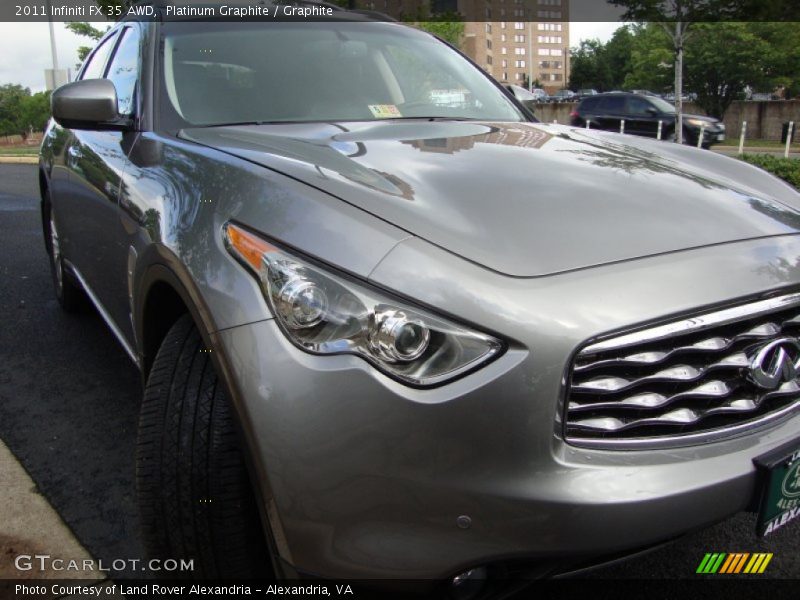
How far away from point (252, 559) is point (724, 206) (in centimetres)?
139

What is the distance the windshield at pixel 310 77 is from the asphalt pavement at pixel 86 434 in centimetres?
128

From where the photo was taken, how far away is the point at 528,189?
1.78m

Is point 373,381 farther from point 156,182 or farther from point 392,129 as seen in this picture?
point 392,129

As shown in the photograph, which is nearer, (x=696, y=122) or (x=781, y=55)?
(x=696, y=122)

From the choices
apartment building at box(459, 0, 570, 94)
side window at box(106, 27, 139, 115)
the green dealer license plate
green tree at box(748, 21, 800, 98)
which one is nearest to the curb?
side window at box(106, 27, 139, 115)

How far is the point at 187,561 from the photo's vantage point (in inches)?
64.8

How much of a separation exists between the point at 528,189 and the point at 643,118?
1821cm

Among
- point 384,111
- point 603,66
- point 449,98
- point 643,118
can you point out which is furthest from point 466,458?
point 603,66

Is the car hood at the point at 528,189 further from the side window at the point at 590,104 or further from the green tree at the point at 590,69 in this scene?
the green tree at the point at 590,69

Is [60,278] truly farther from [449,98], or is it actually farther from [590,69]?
[590,69]

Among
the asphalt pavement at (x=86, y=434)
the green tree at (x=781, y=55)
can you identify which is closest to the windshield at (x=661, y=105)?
the asphalt pavement at (x=86, y=434)

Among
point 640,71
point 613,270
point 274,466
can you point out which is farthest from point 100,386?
point 640,71

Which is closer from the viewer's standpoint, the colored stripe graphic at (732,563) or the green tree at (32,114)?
the colored stripe graphic at (732,563)

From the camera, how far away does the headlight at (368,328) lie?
136cm
